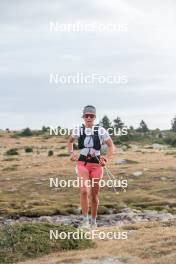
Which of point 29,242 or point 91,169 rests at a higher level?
point 91,169

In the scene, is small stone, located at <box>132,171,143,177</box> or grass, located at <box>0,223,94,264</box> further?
small stone, located at <box>132,171,143,177</box>

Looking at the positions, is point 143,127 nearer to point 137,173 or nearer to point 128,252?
point 137,173

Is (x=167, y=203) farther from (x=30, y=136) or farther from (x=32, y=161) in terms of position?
(x=30, y=136)

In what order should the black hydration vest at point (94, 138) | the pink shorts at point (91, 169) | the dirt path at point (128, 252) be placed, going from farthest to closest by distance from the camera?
the pink shorts at point (91, 169), the black hydration vest at point (94, 138), the dirt path at point (128, 252)

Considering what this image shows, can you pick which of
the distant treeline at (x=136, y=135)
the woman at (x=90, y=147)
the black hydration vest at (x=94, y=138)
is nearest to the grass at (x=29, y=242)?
the woman at (x=90, y=147)

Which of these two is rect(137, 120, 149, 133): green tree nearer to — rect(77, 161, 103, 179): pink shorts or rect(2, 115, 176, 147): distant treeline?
rect(2, 115, 176, 147): distant treeline

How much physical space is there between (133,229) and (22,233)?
3.92m

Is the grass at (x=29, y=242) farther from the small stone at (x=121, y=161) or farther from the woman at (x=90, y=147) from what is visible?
the small stone at (x=121, y=161)

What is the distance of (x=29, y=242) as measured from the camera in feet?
46.5

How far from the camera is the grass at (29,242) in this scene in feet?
45.4

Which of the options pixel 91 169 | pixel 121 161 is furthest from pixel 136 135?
pixel 91 169

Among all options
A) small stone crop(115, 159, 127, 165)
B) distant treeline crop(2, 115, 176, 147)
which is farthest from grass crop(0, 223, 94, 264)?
distant treeline crop(2, 115, 176, 147)

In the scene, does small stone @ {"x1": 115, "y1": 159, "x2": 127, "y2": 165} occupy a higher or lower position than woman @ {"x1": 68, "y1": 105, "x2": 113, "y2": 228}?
lower

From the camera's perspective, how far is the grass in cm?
1384
